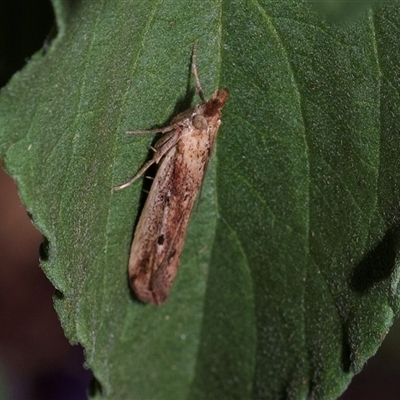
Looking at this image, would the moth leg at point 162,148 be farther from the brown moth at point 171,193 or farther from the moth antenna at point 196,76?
the moth antenna at point 196,76

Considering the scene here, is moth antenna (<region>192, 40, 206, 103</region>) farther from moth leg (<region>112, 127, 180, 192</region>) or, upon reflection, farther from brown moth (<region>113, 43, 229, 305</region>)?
moth leg (<region>112, 127, 180, 192</region>)

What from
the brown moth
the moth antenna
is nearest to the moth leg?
the brown moth

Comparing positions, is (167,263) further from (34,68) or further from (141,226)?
(34,68)

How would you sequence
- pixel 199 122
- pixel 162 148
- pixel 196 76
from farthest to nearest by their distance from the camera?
pixel 162 148
pixel 199 122
pixel 196 76

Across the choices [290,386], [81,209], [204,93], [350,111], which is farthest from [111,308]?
[350,111]

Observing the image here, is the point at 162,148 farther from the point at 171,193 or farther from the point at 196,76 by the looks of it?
the point at 196,76

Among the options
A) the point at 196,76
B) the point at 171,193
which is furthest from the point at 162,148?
the point at 196,76
